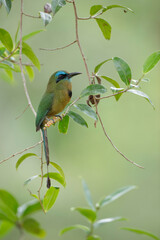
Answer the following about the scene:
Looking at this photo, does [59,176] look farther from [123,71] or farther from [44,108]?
[44,108]

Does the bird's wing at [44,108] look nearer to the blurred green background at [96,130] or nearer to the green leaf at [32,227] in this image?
the green leaf at [32,227]

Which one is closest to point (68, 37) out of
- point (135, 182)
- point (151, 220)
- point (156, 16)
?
point (156, 16)

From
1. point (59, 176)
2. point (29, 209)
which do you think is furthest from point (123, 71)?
point (29, 209)

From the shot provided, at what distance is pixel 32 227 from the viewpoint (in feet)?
5.71

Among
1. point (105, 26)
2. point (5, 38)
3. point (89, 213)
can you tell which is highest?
point (5, 38)

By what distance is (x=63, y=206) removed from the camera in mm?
5301

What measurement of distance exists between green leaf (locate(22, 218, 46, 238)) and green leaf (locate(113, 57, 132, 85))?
74 centimetres

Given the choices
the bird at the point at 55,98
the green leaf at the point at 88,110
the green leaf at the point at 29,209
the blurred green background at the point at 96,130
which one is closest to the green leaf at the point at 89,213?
the green leaf at the point at 29,209

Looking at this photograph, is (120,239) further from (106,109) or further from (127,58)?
(127,58)

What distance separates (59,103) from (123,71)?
0.65 meters

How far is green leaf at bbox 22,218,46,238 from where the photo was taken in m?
1.73

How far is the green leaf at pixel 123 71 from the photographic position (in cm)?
148

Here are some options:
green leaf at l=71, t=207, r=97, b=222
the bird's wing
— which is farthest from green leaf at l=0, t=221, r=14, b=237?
the bird's wing

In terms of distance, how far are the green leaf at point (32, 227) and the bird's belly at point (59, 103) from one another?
591 millimetres
